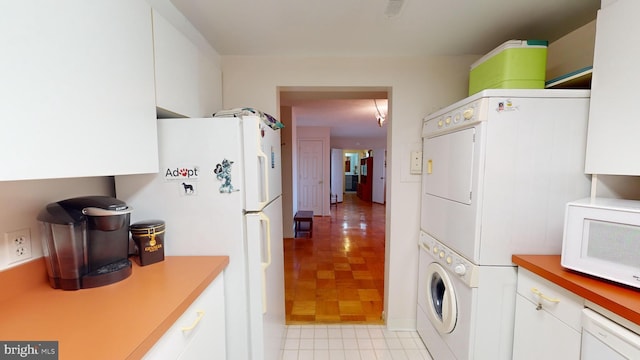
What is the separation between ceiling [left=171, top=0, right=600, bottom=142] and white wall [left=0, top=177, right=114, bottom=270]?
112cm

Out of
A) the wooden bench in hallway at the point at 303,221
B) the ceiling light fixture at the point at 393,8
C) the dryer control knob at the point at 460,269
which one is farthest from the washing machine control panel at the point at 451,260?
the wooden bench in hallway at the point at 303,221

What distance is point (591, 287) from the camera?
0.95m

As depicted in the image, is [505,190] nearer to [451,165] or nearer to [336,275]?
[451,165]

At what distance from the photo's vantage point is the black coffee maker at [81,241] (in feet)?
3.11

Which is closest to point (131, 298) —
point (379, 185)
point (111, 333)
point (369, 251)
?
point (111, 333)

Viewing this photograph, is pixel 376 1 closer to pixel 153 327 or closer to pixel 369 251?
pixel 153 327

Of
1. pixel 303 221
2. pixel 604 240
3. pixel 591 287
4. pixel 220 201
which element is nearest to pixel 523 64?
pixel 604 240

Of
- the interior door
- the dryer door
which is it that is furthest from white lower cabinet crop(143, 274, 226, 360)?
the interior door

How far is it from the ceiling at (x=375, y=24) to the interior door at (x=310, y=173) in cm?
431

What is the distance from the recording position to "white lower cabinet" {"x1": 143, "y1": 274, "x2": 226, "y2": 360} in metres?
0.84

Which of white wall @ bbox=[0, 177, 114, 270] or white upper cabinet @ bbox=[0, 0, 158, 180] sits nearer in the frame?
white upper cabinet @ bbox=[0, 0, 158, 180]

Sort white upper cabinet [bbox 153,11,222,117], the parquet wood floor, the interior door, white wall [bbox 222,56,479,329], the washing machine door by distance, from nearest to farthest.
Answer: white upper cabinet [bbox 153,11,222,117] < the washing machine door < white wall [bbox 222,56,479,329] < the parquet wood floor < the interior door

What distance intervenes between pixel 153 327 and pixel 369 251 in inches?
141

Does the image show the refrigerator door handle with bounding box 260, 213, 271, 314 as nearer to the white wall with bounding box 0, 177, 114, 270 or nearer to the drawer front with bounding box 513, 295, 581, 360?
the white wall with bounding box 0, 177, 114, 270
